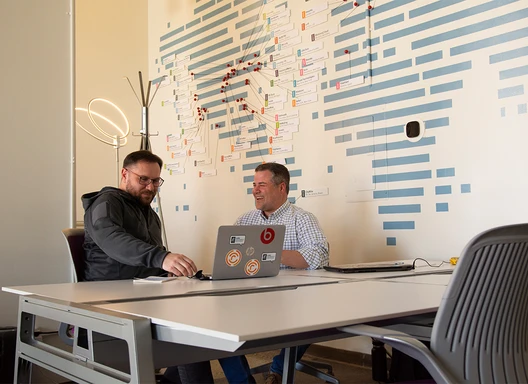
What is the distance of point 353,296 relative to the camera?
1670 mm

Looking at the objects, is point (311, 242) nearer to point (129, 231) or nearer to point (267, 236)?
point (267, 236)

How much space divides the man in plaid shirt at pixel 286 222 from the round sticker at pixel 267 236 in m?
0.70

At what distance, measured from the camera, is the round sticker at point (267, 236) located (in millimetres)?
2351

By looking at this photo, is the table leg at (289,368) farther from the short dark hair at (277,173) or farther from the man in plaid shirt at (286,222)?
the short dark hair at (277,173)

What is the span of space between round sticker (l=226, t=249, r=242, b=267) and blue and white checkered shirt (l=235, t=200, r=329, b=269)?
826 millimetres

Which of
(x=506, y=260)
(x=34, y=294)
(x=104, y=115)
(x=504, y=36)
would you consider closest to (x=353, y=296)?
(x=506, y=260)

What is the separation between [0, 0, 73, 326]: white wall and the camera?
134 inches

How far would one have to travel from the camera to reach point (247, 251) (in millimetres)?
2373

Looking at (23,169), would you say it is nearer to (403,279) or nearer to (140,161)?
(140,161)

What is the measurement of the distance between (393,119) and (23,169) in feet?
7.70

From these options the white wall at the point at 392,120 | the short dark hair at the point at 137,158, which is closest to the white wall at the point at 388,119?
the white wall at the point at 392,120

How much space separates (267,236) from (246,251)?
11 centimetres

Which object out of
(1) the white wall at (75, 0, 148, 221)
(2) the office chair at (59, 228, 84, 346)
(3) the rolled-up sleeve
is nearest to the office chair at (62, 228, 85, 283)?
(2) the office chair at (59, 228, 84, 346)

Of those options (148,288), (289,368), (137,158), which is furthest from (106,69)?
(289,368)
